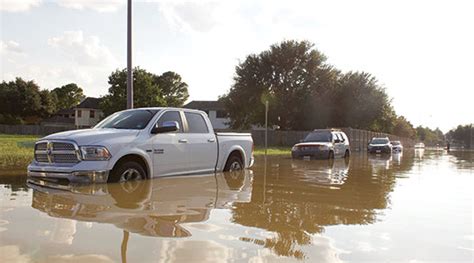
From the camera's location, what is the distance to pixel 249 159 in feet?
42.2

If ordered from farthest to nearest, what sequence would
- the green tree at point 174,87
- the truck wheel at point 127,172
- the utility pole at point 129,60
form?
the green tree at point 174,87 < the utility pole at point 129,60 < the truck wheel at point 127,172

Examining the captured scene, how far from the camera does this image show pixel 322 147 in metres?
22.0

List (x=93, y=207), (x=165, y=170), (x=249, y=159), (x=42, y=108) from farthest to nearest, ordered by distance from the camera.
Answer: (x=42, y=108) < (x=249, y=159) < (x=165, y=170) < (x=93, y=207)

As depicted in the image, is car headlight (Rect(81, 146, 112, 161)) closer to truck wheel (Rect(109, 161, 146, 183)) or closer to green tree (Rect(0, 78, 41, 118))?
truck wheel (Rect(109, 161, 146, 183))

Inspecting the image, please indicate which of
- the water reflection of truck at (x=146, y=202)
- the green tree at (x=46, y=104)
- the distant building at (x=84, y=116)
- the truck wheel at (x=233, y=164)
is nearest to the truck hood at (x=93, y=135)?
the water reflection of truck at (x=146, y=202)

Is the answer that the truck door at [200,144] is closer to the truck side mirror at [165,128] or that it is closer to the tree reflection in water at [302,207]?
the truck side mirror at [165,128]

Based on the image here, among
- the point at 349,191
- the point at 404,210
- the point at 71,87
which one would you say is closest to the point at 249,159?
the point at 349,191

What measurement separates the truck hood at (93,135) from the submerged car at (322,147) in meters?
14.1

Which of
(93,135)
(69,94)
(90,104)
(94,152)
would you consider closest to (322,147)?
(93,135)

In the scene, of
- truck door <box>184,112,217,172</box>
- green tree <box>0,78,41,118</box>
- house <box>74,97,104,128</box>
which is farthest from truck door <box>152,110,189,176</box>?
green tree <box>0,78,41,118</box>

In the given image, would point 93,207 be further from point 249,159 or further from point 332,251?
point 249,159

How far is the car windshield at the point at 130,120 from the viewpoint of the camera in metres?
9.50

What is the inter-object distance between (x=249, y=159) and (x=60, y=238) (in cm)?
820

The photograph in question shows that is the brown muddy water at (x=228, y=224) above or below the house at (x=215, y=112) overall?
below
